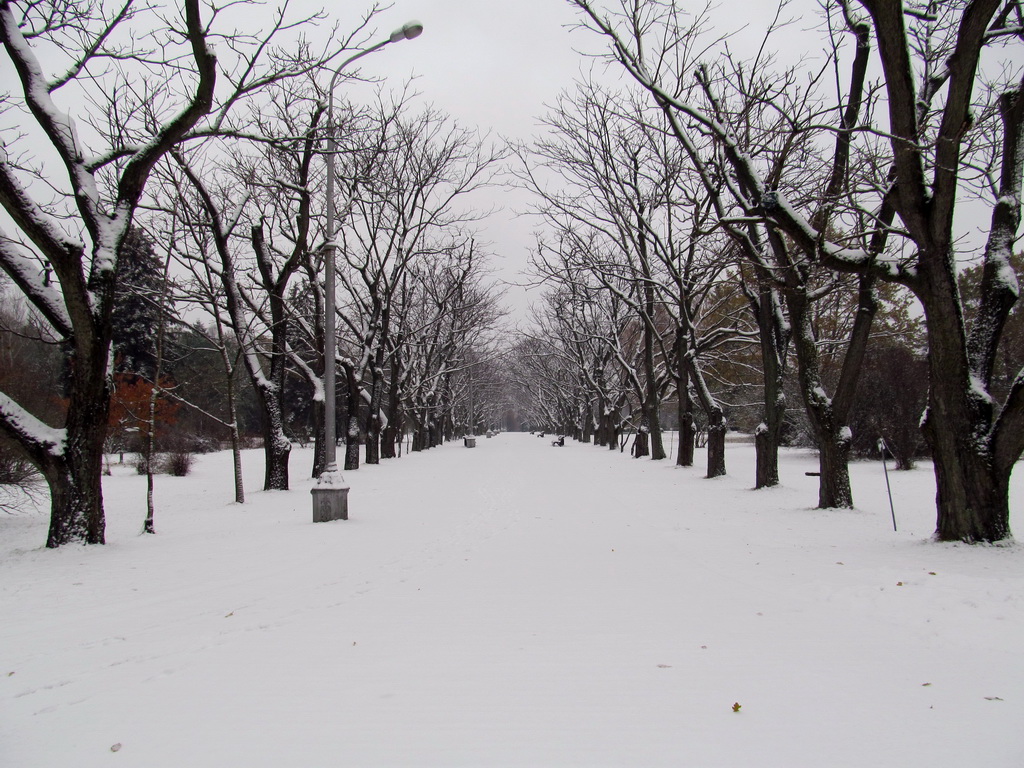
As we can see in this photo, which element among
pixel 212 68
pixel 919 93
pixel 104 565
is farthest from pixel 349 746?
pixel 919 93

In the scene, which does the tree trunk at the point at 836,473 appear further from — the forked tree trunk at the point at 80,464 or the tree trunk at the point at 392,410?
the tree trunk at the point at 392,410

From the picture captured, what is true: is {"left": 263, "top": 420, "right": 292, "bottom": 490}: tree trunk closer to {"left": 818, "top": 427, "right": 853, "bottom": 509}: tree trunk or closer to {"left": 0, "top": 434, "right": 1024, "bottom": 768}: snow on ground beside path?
{"left": 0, "top": 434, "right": 1024, "bottom": 768}: snow on ground beside path

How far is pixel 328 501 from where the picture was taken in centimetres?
1055

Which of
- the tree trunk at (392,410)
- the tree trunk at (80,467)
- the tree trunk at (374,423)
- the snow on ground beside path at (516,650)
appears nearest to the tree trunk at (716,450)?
the snow on ground beside path at (516,650)

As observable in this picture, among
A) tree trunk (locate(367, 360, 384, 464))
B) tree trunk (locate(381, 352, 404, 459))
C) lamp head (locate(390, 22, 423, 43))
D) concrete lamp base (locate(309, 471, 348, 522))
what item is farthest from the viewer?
tree trunk (locate(381, 352, 404, 459))

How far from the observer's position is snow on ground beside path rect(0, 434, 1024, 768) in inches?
123

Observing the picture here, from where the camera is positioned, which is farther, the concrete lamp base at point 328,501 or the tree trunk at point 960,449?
the concrete lamp base at point 328,501

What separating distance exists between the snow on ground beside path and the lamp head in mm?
7784

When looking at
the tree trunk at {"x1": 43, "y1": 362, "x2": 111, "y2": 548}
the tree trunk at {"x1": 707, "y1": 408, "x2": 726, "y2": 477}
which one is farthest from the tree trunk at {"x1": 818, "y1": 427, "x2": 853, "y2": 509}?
the tree trunk at {"x1": 43, "y1": 362, "x2": 111, "y2": 548}

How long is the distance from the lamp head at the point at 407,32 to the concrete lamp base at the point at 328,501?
7257mm

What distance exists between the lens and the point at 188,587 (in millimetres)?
6336

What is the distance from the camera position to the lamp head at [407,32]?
988 cm

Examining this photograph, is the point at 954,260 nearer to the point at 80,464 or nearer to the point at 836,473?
the point at 836,473

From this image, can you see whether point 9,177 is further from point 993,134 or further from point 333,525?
point 993,134
